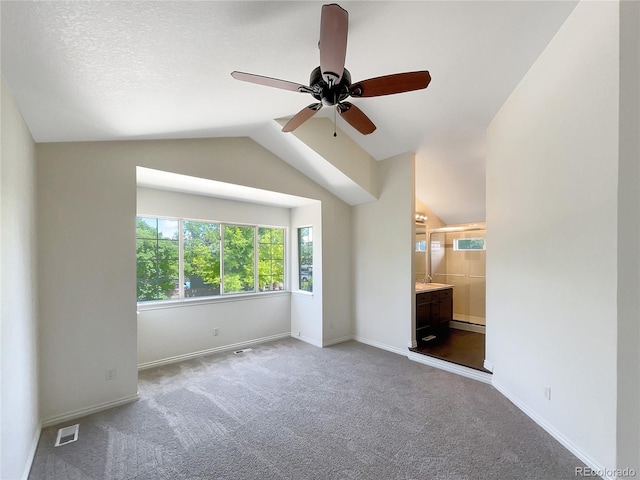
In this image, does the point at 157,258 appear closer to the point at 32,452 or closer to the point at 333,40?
the point at 32,452

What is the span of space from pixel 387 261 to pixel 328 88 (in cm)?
311

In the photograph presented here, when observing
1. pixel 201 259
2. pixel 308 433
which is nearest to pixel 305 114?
pixel 308 433

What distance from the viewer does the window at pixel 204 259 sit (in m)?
3.90

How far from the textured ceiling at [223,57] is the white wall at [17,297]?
314 millimetres

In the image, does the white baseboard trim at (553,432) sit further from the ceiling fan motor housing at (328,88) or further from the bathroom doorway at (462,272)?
the ceiling fan motor housing at (328,88)

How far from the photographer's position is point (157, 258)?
3.97 meters

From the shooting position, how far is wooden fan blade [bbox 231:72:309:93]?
170 centimetres

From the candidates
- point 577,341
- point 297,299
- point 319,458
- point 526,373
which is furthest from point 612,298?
point 297,299

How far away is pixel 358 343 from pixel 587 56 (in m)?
4.34

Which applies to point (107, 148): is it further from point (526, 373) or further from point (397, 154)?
point (526, 373)

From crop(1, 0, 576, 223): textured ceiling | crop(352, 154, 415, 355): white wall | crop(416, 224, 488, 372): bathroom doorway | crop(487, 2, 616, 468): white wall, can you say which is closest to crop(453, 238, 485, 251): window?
crop(416, 224, 488, 372): bathroom doorway

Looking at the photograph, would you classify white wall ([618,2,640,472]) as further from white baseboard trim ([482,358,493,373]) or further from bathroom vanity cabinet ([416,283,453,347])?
bathroom vanity cabinet ([416,283,453,347])

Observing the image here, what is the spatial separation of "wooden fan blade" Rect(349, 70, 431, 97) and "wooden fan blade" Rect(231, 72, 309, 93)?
1.19 feet

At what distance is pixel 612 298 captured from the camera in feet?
5.76
